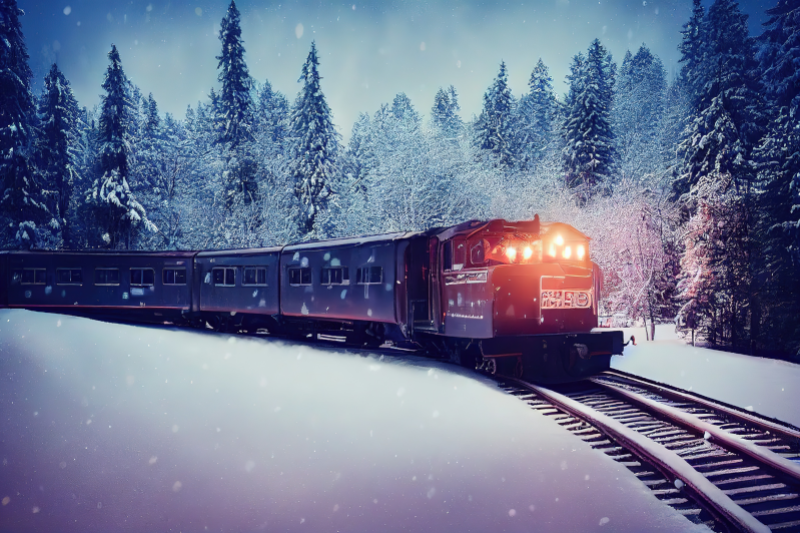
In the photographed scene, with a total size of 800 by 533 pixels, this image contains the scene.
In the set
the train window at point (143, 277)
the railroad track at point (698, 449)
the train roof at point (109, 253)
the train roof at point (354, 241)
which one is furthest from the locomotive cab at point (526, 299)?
the train window at point (143, 277)

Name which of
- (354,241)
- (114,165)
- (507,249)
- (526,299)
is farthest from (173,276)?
(114,165)

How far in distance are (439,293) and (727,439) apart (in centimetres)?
635

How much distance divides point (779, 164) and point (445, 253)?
1391cm

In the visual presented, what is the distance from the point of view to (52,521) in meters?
5.03

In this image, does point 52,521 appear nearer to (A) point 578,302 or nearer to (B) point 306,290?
(A) point 578,302

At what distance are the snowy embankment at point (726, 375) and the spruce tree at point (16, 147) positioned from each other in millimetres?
33449

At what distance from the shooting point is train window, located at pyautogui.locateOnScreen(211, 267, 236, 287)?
21.3 m

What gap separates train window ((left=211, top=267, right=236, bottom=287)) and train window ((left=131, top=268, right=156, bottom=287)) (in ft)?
11.9

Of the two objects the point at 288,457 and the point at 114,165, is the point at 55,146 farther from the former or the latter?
the point at 288,457

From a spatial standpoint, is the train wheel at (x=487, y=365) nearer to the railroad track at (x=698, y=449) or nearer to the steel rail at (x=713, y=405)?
the railroad track at (x=698, y=449)

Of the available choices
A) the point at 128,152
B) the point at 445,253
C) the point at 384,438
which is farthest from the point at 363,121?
the point at 384,438

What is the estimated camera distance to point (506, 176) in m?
48.3

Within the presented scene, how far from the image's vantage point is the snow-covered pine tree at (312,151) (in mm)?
41031

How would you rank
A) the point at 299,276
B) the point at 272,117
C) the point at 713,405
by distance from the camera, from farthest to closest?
the point at 272,117, the point at 299,276, the point at 713,405
